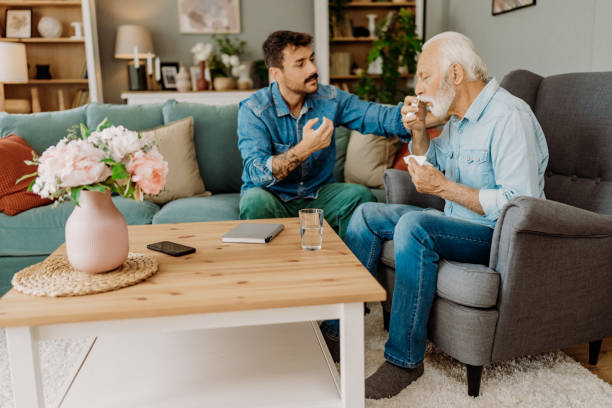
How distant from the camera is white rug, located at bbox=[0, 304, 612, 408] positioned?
4.70ft

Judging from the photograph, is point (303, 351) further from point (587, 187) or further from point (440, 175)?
point (587, 187)

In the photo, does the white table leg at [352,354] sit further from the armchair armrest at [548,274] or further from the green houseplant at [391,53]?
the green houseplant at [391,53]

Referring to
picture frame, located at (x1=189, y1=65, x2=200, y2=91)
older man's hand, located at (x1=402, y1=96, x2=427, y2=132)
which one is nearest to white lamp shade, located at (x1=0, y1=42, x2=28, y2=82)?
picture frame, located at (x1=189, y1=65, x2=200, y2=91)

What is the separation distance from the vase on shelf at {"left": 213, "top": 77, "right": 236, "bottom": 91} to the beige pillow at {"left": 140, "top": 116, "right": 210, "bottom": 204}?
2.28m

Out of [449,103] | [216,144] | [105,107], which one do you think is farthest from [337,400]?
[105,107]

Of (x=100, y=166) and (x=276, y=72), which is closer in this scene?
(x=100, y=166)

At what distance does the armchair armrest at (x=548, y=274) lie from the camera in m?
1.33

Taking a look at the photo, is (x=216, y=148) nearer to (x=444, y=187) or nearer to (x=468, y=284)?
(x=444, y=187)

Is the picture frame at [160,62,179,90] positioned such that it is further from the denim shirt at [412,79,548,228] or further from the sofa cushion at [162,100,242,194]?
the denim shirt at [412,79,548,228]

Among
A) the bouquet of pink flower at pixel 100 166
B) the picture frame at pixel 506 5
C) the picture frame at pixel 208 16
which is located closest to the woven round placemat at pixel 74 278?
the bouquet of pink flower at pixel 100 166

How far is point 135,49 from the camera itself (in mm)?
4617

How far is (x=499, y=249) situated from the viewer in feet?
4.58

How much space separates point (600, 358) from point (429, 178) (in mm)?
908

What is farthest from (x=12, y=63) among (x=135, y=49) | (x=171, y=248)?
(x=171, y=248)
